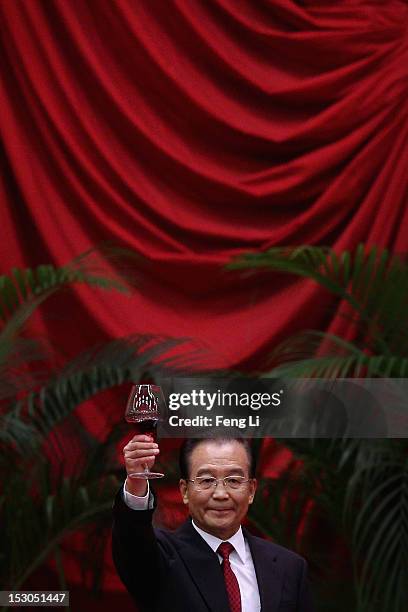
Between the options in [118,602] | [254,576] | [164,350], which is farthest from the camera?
[118,602]

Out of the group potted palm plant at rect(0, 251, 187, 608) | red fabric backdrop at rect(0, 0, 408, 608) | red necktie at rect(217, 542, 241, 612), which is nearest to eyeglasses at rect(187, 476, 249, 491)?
red necktie at rect(217, 542, 241, 612)

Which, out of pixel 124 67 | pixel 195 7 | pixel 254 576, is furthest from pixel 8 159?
pixel 254 576

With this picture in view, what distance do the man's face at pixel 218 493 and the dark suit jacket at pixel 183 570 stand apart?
0.05 metres

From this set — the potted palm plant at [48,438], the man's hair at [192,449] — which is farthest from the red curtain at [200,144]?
the man's hair at [192,449]

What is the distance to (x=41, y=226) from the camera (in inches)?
154

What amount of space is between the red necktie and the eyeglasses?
0.38ft

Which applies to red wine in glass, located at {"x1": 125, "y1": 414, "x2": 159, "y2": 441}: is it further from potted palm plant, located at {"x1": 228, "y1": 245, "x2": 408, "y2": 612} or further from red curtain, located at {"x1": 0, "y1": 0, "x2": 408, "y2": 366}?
red curtain, located at {"x1": 0, "y1": 0, "x2": 408, "y2": 366}

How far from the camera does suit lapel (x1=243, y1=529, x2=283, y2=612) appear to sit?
207cm

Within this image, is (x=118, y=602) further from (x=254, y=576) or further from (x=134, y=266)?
(x=254, y=576)

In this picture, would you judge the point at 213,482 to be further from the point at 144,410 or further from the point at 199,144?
the point at 199,144

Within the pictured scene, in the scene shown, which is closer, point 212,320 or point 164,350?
point 164,350

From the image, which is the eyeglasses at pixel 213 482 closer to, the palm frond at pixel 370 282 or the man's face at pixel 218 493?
the man's face at pixel 218 493

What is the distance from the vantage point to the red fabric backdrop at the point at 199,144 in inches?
153

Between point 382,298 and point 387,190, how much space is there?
2.42 feet
